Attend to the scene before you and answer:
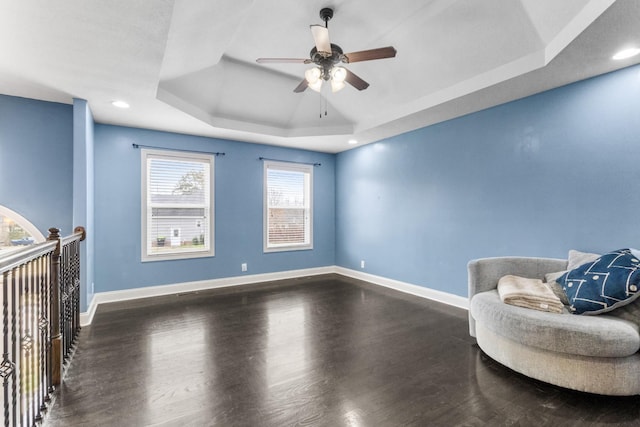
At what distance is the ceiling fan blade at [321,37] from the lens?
2.31m

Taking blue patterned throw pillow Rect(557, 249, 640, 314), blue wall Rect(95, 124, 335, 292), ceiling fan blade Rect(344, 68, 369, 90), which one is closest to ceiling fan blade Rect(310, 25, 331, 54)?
ceiling fan blade Rect(344, 68, 369, 90)

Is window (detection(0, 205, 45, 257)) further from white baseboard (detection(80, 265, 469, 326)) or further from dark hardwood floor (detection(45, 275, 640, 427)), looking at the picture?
dark hardwood floor (detection(45, 275, 640, 427))

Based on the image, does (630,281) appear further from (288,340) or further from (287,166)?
(287,166)

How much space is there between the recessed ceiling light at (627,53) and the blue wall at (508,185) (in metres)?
0.27

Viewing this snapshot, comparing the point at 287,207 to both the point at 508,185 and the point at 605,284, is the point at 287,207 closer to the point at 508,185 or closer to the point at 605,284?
the point at 508,185

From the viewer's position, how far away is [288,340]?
2.94m

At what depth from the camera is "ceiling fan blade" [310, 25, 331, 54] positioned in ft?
7.57

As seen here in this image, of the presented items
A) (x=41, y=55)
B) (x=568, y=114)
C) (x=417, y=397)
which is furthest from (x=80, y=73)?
(x=568, y=114)

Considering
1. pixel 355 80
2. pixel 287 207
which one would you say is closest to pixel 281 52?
pixel 355 80

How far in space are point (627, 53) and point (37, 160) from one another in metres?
6.03

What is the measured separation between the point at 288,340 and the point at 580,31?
11.4 feet

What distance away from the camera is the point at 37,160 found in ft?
11.7

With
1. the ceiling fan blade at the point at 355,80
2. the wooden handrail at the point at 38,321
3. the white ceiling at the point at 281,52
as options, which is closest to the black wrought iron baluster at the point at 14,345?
the wooden handrail at the point at 38,321

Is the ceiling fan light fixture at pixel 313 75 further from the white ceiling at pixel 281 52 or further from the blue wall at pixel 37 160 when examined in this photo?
the blue wall at pixel 37 160
